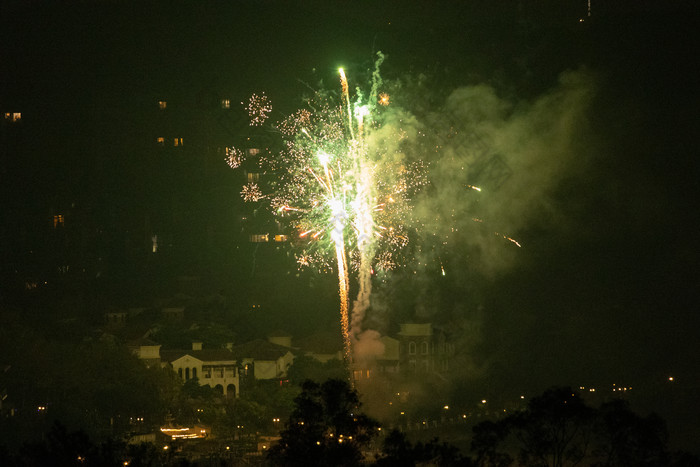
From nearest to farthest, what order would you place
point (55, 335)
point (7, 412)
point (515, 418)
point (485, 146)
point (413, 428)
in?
point (515, 418) < point (7, 412) < point (413, 428) < point (55, 335) < point (485, 146)

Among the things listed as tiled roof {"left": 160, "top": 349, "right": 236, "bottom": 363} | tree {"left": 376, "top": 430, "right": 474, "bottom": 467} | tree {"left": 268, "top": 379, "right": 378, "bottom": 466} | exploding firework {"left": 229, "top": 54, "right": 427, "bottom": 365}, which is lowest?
tree {"left": 376, "top": 430, "right": 474, "bottom": 467}

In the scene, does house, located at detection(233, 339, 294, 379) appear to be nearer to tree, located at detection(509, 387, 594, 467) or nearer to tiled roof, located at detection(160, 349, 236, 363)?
tiled roof, located at detection(160, 349, 236, 363)

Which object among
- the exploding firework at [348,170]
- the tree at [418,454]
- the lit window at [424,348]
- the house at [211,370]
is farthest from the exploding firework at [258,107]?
the tree at [418,454]

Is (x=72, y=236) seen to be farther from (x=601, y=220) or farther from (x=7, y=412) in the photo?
(x=601, y=220)

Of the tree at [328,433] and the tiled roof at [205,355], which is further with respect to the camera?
the tiled roof at [205,355]

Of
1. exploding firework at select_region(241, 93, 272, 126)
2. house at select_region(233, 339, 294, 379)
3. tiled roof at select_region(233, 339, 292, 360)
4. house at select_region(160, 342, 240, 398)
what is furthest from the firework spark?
house at select_region(160, 342, 240, 398)

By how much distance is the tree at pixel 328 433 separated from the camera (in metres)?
5.28

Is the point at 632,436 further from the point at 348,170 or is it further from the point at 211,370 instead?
the point at 211,370

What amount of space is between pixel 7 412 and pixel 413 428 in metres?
5.34

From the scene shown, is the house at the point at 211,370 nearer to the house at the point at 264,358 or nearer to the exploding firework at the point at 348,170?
the house at the point at 264,358

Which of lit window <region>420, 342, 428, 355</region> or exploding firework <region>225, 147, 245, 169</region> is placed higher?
exploding firework <region>225, 147, 245, 169</region>

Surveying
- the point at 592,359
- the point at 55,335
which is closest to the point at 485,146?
the point at 592,359

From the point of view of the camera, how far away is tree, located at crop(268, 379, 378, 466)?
5277 mm

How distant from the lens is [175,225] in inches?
715
